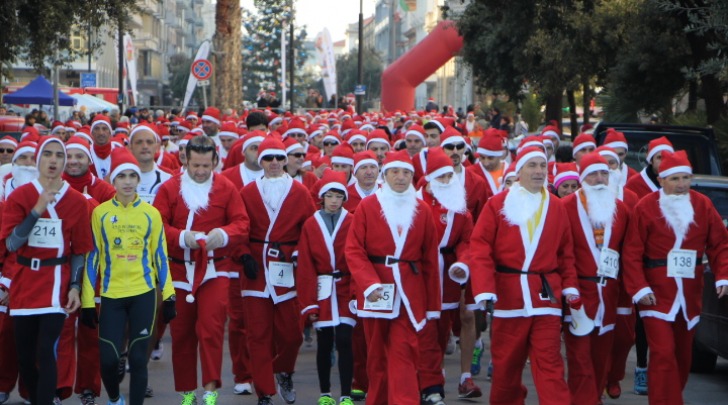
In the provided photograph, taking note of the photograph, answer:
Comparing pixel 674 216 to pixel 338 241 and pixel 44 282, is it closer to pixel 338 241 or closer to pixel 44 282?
pixel 338 241

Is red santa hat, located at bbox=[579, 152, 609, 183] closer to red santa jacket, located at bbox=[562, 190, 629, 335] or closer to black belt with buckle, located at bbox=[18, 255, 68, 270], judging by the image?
red santa jacket, located at bbox=[562, 190, 629, 335]

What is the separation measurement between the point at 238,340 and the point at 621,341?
9.56ft

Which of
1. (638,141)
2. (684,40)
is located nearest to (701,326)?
(638,141)

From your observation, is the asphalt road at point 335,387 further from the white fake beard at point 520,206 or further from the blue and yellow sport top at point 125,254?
the white fake beard at point 520,206

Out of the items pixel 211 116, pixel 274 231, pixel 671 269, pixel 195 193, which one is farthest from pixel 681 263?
pixel 211 116

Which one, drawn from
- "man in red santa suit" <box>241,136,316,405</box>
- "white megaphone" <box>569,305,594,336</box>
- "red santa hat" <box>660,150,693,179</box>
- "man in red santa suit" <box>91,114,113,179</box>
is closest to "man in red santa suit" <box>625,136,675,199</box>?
"red santa hat" <box>660,150,693,179</box>

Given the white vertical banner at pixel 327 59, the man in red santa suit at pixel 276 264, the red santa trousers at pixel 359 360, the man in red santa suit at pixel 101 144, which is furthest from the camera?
the white vertical banner at pixel 327 59

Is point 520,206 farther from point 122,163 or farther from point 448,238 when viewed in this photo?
point 122,163

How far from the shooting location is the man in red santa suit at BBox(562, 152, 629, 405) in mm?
9086

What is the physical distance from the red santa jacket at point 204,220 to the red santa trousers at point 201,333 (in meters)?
0.11

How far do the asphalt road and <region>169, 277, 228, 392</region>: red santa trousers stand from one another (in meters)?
0.58

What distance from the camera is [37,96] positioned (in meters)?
40.8

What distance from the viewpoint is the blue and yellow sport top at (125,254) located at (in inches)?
342

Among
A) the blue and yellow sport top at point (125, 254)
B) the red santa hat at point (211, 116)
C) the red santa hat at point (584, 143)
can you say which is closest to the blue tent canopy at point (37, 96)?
the red santa hat at point (211, 116)
